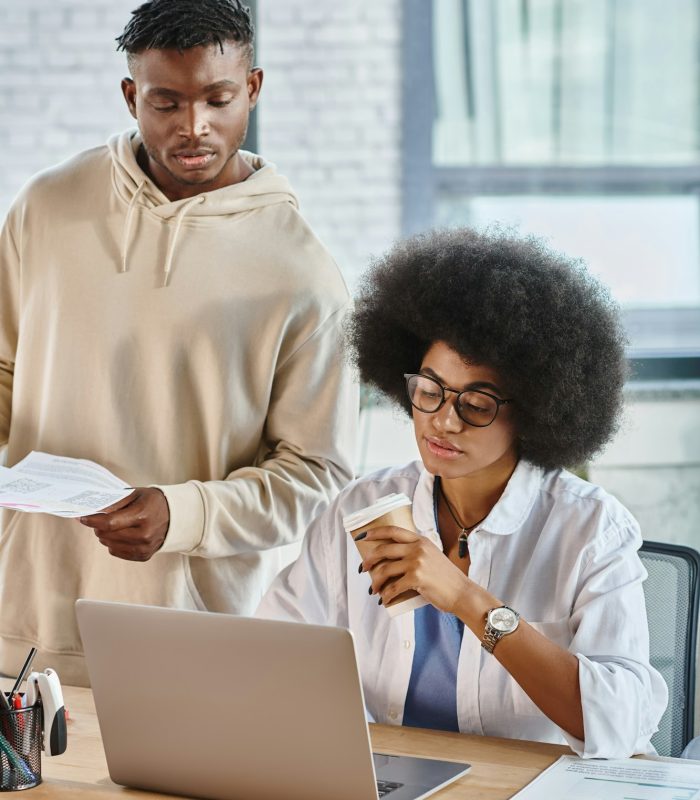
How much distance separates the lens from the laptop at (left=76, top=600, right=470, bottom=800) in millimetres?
1406

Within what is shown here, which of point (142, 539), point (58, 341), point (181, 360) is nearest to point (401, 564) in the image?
point (142, 539)

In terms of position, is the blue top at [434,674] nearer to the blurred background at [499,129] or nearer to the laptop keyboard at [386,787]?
the laptop keyboard at [386,787]

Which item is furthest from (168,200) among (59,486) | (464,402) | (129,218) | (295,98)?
(295,98)

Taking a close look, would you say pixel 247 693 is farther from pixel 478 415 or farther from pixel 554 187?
pixel 554 187

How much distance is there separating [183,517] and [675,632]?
35.1 inches

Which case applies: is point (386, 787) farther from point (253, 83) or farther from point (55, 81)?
point (55, 81)

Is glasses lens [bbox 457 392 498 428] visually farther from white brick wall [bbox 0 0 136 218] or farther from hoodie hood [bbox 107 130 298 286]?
white brick wall [bbox 0 0 136 218]

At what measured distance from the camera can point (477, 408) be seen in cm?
195

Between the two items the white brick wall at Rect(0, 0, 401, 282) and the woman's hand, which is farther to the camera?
the white brick wall at Rect(0, 0, 401, 282)

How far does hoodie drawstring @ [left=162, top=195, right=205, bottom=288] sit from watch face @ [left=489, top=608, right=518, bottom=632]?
901 mm

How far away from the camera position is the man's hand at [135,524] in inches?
78.2

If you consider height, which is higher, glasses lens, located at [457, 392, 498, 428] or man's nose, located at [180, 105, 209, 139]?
man's nose, located at [180, 105, 209, 139]

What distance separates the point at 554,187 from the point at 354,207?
0.60 meters

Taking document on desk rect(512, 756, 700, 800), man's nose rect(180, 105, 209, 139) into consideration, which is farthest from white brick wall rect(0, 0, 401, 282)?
document on desk rect(512, 756, 700, 800)
